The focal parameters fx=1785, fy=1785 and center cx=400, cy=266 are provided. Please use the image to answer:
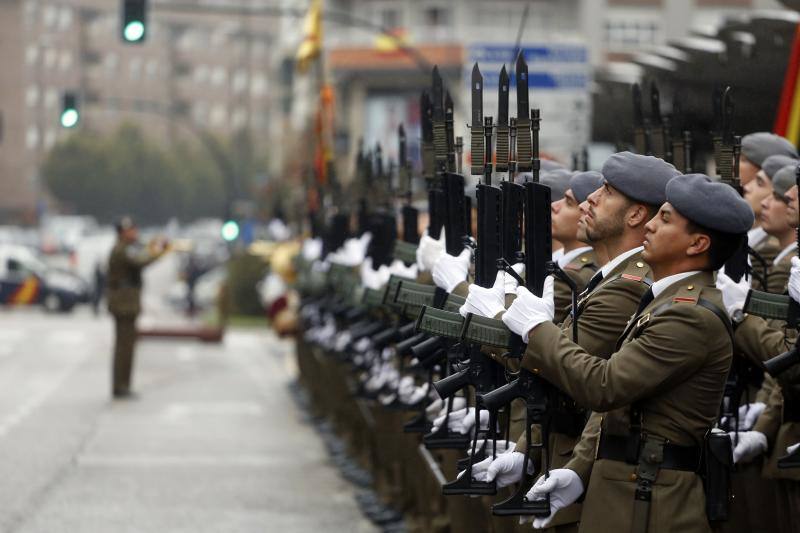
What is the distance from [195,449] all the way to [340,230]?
2.83 metres

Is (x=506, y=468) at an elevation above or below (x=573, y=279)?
below

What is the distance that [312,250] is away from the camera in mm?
17312

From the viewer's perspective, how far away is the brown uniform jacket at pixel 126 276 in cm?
2048

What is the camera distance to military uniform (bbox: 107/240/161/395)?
2050 cm

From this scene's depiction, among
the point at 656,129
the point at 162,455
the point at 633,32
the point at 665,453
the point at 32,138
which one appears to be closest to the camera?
the point at 665,453

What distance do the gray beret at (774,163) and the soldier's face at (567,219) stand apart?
111 cm

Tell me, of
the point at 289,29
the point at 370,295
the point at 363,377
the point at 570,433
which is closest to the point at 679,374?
the point at 570,433

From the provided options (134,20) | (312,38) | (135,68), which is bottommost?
(135,68)

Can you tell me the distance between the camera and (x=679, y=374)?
17.8ft

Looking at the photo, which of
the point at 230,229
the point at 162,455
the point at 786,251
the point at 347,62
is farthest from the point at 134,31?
the point at 347,62

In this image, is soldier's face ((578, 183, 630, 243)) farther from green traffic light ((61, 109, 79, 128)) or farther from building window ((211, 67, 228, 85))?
building window ((211, 67, 228, 85))

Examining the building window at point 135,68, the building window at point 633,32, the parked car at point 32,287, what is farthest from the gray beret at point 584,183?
the building window at point 135,68

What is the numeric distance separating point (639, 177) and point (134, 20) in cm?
1562

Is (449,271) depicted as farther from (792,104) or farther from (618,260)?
(792,104)
